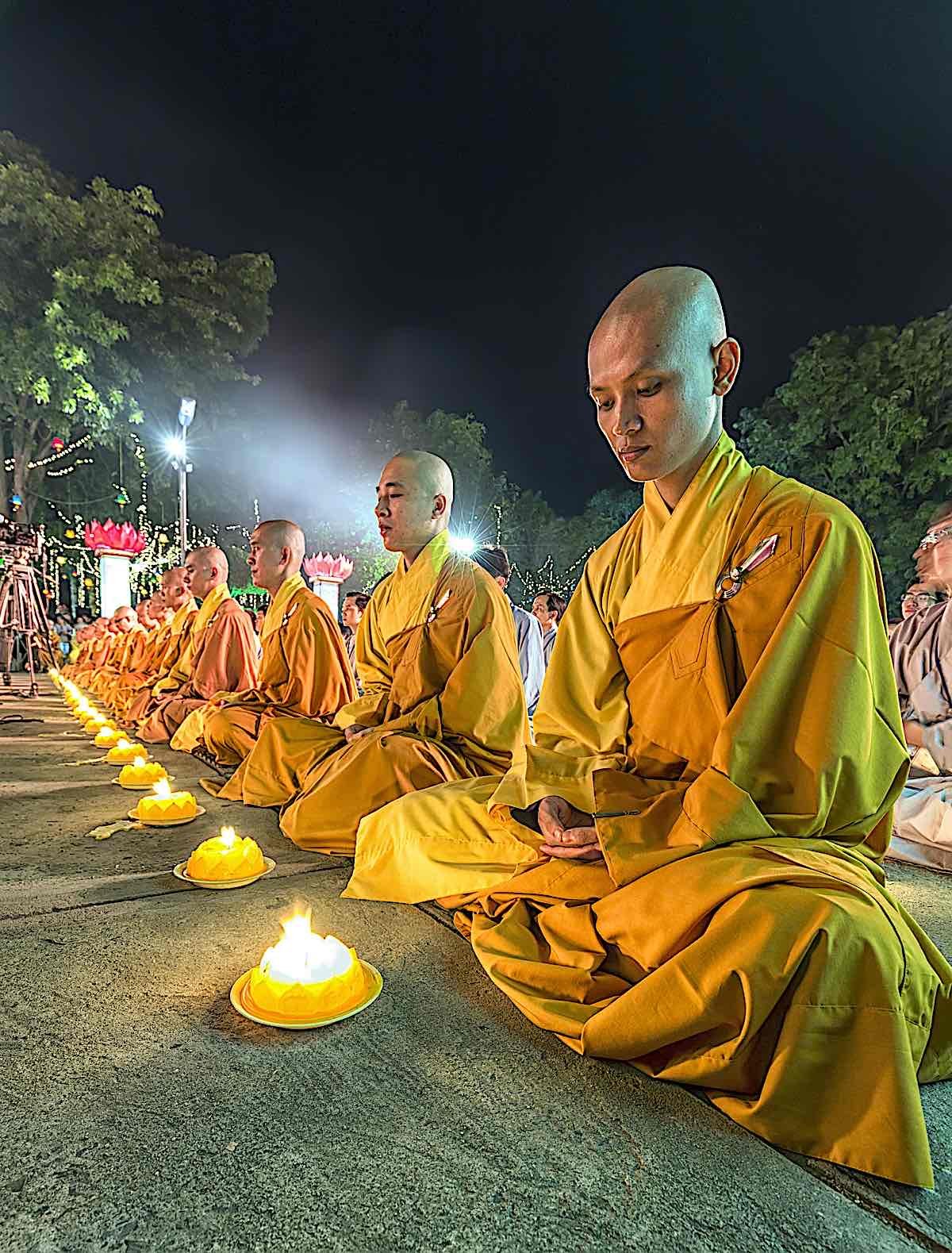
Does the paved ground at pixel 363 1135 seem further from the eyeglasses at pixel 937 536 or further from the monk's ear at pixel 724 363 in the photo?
the eyeglasses at pixel 937 536

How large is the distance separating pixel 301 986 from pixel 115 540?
16797 mm

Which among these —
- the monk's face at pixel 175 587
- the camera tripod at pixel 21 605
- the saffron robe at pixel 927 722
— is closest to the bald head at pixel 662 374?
the saffron robe at pixel 927 722

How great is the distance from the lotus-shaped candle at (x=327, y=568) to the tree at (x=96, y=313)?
17.3ft

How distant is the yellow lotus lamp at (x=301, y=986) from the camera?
1704 millimetres

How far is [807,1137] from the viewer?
132 centimetres

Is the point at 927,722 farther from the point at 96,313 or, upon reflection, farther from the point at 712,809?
the point at 96,313

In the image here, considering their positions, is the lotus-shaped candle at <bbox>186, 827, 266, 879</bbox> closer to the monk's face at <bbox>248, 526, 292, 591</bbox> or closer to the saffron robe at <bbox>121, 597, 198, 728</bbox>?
the monk's face at <bbox>248, 526, 292, 591</bbox>

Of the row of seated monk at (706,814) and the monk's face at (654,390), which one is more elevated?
the monk's face at (654,390)

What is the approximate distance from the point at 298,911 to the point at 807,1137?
1.20 metres

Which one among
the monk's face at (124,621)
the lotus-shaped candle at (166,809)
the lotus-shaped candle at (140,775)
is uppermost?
the monk's face at (124,621)

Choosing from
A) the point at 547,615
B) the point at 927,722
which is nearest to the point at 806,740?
the point at 927,722

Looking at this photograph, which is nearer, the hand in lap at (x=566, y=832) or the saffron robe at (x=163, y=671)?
the hand in lap at (x=566, y=832)

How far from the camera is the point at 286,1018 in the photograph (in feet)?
5.54

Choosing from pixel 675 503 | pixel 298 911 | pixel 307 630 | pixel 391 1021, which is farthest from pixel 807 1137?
pixel 307 630
